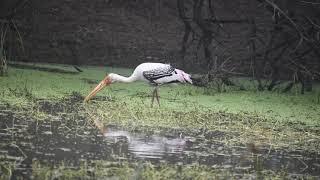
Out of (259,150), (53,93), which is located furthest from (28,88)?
(259,150)

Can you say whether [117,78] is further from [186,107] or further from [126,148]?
[126,148]

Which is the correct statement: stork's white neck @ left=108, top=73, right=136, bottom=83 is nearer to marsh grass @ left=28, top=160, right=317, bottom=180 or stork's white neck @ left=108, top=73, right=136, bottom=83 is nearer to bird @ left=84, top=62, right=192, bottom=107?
bird @ left=84, top=62, right=192, bottom=107

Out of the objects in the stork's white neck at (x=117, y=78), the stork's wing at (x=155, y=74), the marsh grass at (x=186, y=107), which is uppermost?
the stork's wing at (x=155, y=74)

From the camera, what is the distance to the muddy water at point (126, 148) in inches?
214

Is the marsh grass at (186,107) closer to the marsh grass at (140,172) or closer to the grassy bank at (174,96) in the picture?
the grassy bank at (174,96)

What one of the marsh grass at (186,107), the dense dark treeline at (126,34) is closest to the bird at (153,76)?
the marsh grass at (186,107)

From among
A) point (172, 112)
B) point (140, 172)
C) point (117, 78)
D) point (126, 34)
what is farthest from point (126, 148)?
point (126, 34)

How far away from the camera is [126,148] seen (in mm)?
5910

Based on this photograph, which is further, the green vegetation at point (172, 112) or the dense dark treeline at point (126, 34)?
the dense dark treeline at point (126, 34)

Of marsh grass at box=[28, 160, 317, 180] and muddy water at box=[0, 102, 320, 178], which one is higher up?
muddy water at box=[0, 102, 320, 178]

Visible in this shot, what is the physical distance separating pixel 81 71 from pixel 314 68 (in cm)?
357

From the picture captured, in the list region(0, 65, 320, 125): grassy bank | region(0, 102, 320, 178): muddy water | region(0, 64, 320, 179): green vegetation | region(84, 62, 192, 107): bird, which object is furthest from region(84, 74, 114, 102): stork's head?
region(0, 102, 320, 178): muddy water

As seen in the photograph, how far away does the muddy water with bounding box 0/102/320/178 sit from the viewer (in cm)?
543

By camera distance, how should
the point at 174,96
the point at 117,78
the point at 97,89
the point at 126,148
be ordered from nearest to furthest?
the point at 126,148 → the point at 97,89 → the point at 117,78 → the point at 174,96
